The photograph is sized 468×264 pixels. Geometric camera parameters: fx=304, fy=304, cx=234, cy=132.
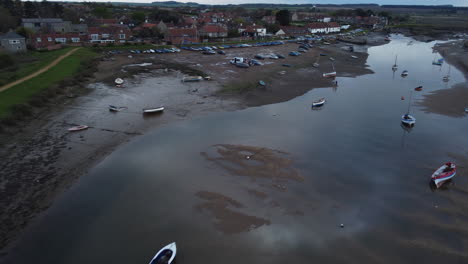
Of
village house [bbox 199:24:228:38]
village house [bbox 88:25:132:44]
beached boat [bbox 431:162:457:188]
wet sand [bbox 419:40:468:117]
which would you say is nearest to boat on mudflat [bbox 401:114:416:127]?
wet sand [bbox 419:40:468:117]

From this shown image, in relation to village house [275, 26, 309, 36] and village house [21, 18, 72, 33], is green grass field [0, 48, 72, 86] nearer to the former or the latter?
village house [21, 18, 72, 33]

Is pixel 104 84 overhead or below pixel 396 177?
overhead

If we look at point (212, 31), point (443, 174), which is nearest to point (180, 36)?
point (212, 31)

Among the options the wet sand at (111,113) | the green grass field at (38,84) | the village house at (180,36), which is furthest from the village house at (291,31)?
the green grass field at (38,84)

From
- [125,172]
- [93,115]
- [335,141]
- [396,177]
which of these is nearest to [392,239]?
[396,177]

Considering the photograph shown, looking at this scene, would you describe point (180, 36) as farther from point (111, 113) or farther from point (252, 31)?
point (111, 113)

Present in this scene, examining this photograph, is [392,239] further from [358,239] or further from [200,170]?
[200,170]
